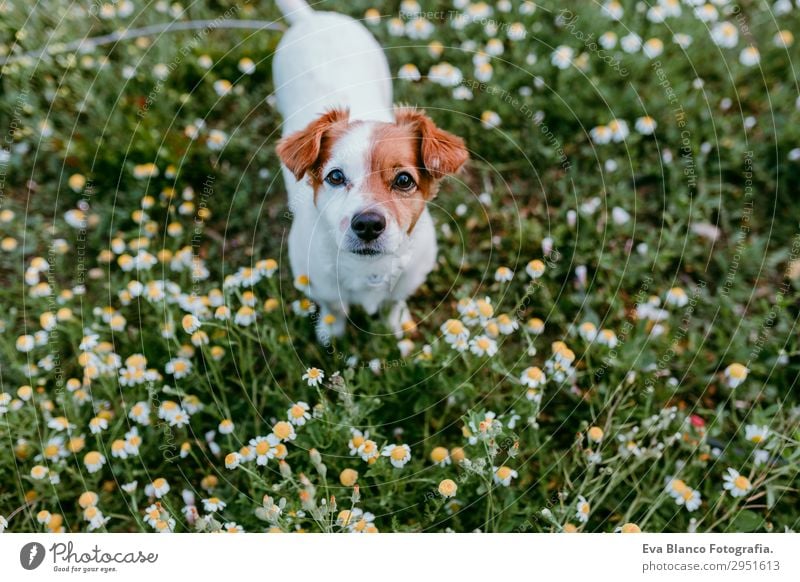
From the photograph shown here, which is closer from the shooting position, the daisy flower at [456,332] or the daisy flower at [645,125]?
the daisy flower at [456,332]

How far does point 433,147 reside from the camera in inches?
116

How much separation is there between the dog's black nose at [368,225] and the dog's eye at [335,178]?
229 millimetres

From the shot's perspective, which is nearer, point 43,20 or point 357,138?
point 357,138

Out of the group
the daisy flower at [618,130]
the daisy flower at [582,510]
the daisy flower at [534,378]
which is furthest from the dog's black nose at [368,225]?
the daisy flower at [618,130]

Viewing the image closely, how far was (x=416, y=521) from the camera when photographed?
3.06 metres

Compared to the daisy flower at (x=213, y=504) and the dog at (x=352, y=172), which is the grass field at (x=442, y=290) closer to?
the daisy flower at (x=213, y=504)

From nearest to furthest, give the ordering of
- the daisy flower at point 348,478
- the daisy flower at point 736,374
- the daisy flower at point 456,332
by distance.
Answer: the daisy flower at point 348,478 → the daisy flower at point 456,332 → the daisy flower at point 736,374

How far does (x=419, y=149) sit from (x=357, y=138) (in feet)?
0.97

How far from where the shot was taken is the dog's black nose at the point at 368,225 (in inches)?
109


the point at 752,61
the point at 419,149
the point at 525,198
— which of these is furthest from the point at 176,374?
the point at 752,61

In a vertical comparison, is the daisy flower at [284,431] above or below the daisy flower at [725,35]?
below

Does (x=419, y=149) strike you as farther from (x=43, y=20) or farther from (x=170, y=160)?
(x=43, y=20)

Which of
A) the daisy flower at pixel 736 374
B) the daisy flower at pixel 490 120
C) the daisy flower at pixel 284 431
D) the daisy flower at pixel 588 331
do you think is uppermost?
the daisy flower at pixel 490 120

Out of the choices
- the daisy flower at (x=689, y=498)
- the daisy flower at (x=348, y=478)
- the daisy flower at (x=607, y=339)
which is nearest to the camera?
the daisy flower at (x=348, y=478)
